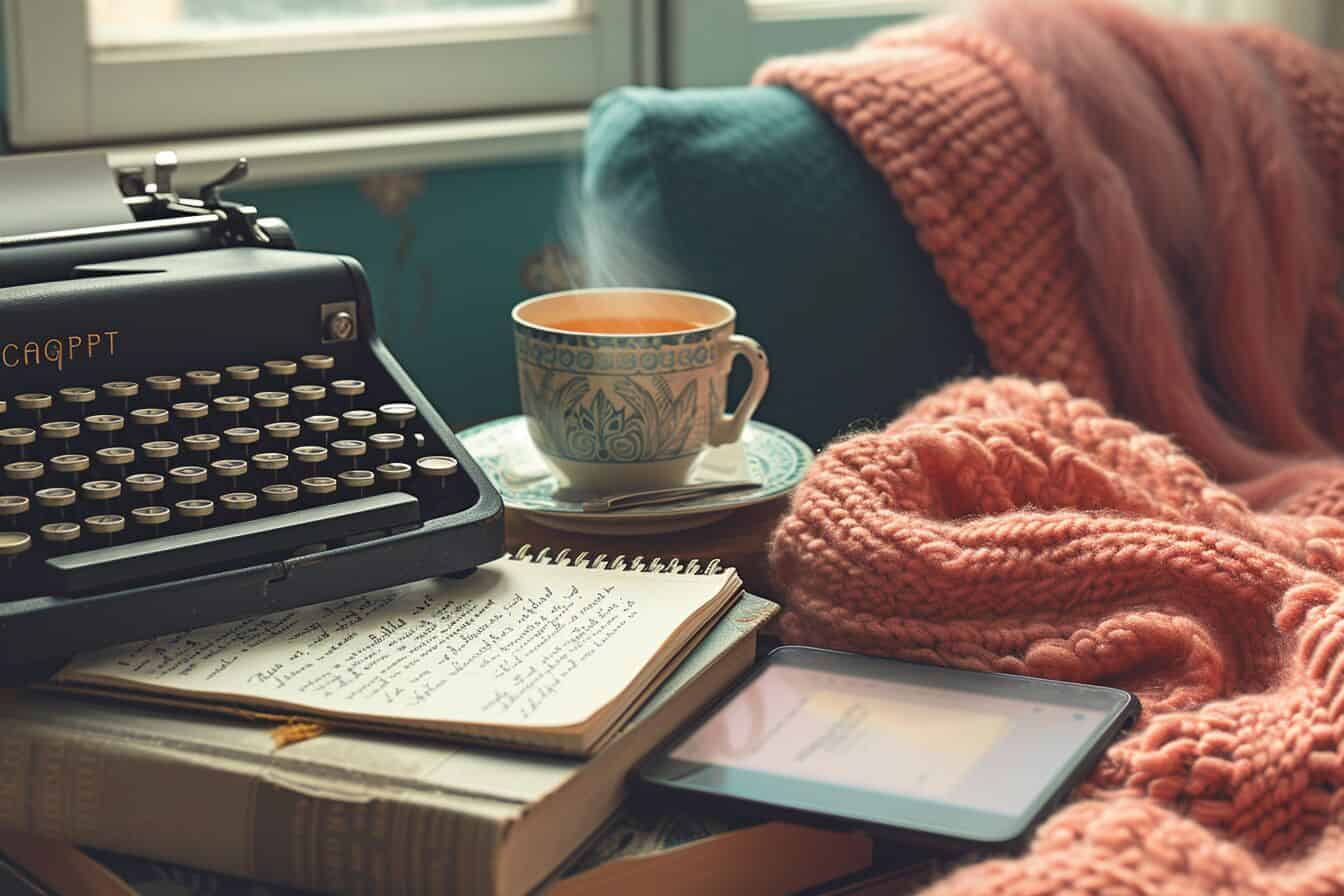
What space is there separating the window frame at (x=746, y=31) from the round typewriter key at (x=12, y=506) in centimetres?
94

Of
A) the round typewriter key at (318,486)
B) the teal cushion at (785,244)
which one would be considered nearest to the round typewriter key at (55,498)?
the round typewriter key at (318,486)

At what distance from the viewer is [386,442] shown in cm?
77

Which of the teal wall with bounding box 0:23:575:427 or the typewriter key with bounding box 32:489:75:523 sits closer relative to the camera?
the typewriter key with bounding box 32:489:75:523

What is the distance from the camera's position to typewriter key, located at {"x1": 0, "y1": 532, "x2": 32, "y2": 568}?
0.65 metres

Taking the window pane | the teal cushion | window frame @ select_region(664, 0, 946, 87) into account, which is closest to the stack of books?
the teal cushion

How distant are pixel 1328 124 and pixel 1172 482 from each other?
504 mm

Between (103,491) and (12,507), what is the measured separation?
0.04 meters

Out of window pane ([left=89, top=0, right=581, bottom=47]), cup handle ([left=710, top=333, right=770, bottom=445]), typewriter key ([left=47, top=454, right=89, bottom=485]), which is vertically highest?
window pane ([left=89, top=0, right=581, bottom=47])

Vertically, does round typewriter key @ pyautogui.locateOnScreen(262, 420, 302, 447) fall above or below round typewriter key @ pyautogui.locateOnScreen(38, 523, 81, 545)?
above

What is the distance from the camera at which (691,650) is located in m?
0.70

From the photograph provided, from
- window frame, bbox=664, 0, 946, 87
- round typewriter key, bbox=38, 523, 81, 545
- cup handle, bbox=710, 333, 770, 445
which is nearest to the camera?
round typewriter key, bbox=38, 523, 81, 545

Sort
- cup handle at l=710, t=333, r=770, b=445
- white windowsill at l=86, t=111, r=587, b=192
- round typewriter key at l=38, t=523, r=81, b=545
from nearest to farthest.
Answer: round typewriter key at l=38, t=523, r=81, b=545, cup handle at l=710, t=333, r=770, b=445, white windowsill at l=86, t=111, r=587, b=192

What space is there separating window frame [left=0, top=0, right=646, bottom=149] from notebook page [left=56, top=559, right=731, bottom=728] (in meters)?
0.66

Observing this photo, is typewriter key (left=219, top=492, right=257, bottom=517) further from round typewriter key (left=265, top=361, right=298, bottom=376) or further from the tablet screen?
the tablet screen
